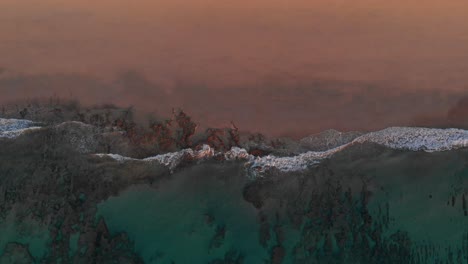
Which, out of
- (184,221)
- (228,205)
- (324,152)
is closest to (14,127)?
(184,221)

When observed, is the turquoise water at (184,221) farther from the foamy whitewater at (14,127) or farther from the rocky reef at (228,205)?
the foamy whitewater at (14,127)

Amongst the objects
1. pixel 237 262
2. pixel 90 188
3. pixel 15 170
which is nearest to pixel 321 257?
pixel 237 262

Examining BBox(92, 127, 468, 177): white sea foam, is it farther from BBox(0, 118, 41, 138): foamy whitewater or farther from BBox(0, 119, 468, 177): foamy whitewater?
BBox(0, 118, 41, 138): foamy whitewater

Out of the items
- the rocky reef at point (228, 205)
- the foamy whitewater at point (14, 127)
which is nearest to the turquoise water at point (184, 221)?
the rocky reef at point (228, 205)

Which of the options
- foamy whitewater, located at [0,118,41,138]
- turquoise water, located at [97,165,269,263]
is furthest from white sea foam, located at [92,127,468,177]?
foamy whitewater, located at [0,118,41,138]

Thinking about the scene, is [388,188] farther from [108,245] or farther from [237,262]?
[108,245]
